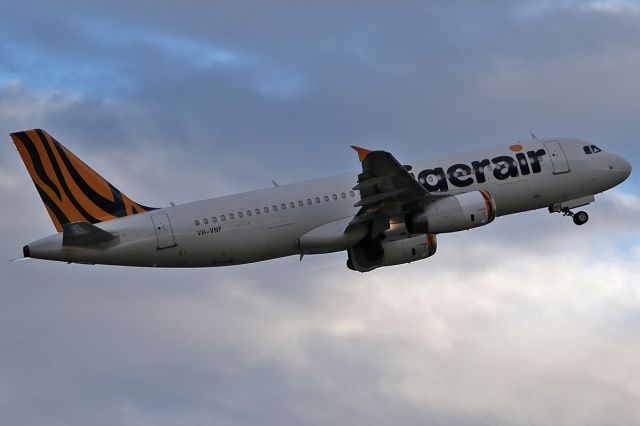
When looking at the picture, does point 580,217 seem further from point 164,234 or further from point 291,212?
point 164,234

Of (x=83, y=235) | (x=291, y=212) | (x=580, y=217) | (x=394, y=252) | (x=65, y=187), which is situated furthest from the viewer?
(x=580, y=217)

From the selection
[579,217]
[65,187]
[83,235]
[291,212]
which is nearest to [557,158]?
[579,217]

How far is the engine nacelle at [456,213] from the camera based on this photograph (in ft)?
164

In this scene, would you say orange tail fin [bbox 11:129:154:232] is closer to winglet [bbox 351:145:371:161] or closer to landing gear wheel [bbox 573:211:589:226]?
winglet [bbox 351:145:371:161]

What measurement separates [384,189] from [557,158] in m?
10.6

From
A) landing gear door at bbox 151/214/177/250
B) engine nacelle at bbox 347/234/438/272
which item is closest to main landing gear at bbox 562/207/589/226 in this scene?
engine nacelle at bbox 347/234/438/272

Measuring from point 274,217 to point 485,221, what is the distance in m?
9.46

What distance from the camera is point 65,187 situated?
5044 centimetres

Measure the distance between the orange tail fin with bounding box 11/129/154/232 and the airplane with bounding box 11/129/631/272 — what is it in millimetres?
45

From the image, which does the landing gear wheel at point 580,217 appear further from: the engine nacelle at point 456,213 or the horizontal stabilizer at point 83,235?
the horizontal stabilizer at point 83,235

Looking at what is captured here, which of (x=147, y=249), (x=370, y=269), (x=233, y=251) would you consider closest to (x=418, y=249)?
(x=370, y=269)

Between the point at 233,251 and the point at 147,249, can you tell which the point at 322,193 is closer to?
the point at 233,251

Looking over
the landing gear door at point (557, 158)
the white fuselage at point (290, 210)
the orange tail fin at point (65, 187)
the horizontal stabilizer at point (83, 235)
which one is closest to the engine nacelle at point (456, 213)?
the white fuselage at point (290, 210)

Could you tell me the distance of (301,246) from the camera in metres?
51.5
